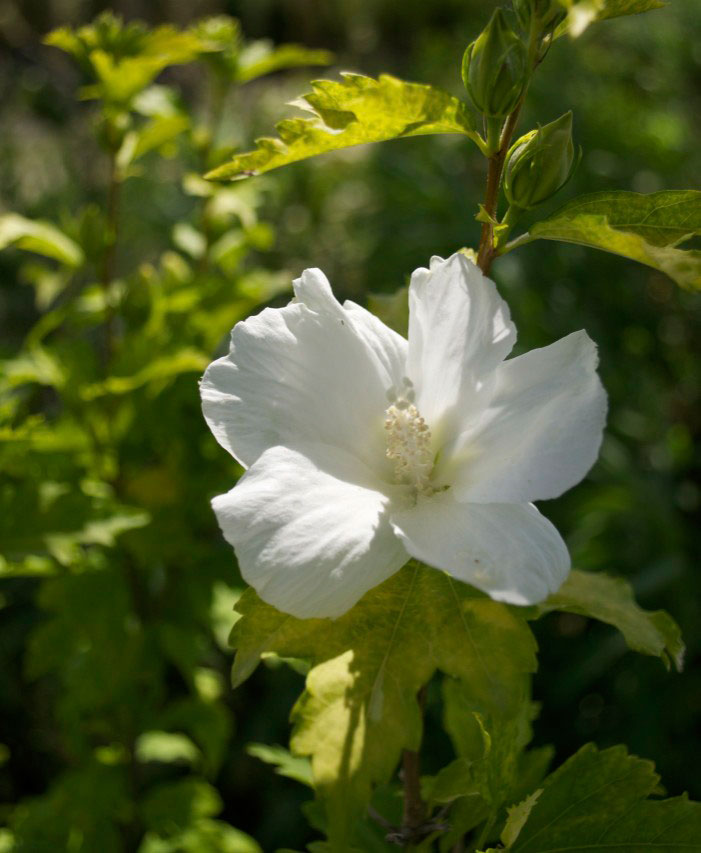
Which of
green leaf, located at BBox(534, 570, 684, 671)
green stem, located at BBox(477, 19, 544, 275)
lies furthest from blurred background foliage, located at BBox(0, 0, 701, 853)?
green stem, located at BBox(477, 19, 544, 275)

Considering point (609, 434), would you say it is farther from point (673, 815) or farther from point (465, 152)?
point (673, 815)

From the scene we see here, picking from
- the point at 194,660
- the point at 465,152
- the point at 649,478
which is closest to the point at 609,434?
the point at 649,478

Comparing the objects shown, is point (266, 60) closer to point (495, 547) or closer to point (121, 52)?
point (121, 52)

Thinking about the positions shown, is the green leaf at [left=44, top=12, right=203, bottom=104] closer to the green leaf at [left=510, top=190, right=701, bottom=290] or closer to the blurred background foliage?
the blurred background foliage

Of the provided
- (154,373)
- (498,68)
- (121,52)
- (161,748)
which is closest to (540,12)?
(498,68)

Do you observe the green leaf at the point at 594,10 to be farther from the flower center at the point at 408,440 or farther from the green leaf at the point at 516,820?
the green leaf at the point at 516,820

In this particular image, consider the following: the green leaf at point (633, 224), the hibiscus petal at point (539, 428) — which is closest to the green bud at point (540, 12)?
the green leaf at point (633, 224)
